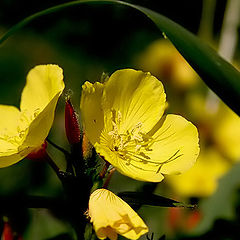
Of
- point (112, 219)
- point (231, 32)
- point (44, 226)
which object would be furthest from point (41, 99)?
point (231, 32)

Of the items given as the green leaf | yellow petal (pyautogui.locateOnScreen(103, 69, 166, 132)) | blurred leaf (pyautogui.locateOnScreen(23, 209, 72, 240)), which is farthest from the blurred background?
the green leaf

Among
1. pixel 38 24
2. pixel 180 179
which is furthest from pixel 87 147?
pixel 38 24

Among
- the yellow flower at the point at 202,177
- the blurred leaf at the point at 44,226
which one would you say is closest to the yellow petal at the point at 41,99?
the blurred leaf at the point at 44,226

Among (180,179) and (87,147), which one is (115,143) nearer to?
(87,147)

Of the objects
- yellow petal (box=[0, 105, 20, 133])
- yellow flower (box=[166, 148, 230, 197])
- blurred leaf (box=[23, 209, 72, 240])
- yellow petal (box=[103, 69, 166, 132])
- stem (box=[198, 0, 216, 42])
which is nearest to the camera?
yellow petal (box=[103, 69, 166, 132])

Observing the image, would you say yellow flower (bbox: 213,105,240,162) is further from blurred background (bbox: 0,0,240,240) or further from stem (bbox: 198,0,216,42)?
stem (bbox: 198,0,216,42)

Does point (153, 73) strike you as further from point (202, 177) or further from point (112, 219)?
point (112, 219)
